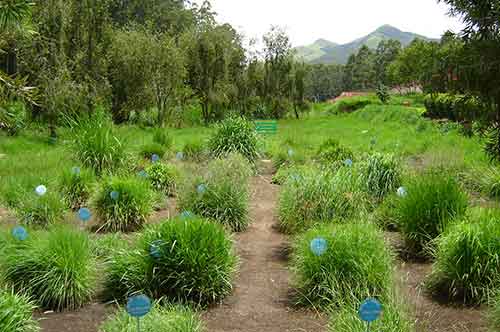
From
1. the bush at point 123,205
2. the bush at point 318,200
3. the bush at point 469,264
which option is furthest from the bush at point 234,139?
the bush at point 469,264

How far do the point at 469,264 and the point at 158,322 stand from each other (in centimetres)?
225

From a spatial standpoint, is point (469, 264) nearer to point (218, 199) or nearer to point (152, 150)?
point (218, 199)

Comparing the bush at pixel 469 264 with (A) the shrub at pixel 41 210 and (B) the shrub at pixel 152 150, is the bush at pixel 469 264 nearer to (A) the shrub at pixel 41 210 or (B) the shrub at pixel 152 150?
(A) the shrub at pixel 41 210

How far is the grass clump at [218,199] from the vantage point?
5.58 metres

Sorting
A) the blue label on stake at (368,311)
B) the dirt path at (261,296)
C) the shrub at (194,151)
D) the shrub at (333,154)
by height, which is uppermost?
the blue label on stake at (368,311)

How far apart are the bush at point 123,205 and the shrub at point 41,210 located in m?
0.43

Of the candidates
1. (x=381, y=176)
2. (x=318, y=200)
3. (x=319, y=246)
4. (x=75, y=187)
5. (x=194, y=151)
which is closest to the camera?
(x=319, y=246)

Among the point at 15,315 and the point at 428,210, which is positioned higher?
the point at 428,210

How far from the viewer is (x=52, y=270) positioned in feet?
12.1

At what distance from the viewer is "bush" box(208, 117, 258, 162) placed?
9.05m

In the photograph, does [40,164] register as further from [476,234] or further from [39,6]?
[476,234]

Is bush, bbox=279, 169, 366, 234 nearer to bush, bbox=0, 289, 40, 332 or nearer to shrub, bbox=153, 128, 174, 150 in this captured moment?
bush, bbox=0, 289, 40, 332

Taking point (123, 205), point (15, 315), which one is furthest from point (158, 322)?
point (123, 205)

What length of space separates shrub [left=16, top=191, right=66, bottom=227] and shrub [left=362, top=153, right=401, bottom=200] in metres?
3.45
